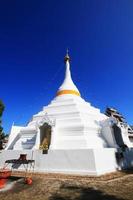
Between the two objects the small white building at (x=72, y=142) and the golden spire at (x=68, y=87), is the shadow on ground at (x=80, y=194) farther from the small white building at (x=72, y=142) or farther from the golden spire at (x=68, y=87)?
the golden spire at (x=68, y=87)

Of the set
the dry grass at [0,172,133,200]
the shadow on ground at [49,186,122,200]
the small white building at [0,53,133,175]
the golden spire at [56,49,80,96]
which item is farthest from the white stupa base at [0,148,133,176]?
the golden spire at [56,49,80,96]

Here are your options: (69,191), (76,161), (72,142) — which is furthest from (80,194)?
(72,142)

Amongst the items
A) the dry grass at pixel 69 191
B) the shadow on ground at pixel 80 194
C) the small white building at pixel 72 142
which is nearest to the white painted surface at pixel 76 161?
the small white building at pixel 72 142

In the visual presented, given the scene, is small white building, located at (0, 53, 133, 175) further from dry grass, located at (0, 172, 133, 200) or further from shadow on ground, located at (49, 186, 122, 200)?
shadow on ground, located at (49, 186, 122, 200)

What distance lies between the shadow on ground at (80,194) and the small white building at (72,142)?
4.19 metres

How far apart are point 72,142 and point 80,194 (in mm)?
7563

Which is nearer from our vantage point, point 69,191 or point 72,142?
point 69,191

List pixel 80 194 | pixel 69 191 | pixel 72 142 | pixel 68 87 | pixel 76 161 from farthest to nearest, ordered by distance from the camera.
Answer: pixel 68 87 → pixel 72 142 → pixel 76 161 → pixel 69 191 → pixel 80 194


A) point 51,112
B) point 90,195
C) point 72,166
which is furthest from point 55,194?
point 51,112

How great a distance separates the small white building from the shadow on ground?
4189 millimetres

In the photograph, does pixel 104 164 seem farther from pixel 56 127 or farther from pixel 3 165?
pixel 3 165

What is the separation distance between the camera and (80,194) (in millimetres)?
8422

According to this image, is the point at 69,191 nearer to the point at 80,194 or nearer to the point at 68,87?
the point at 80,194

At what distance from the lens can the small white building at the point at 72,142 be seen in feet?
46.0
